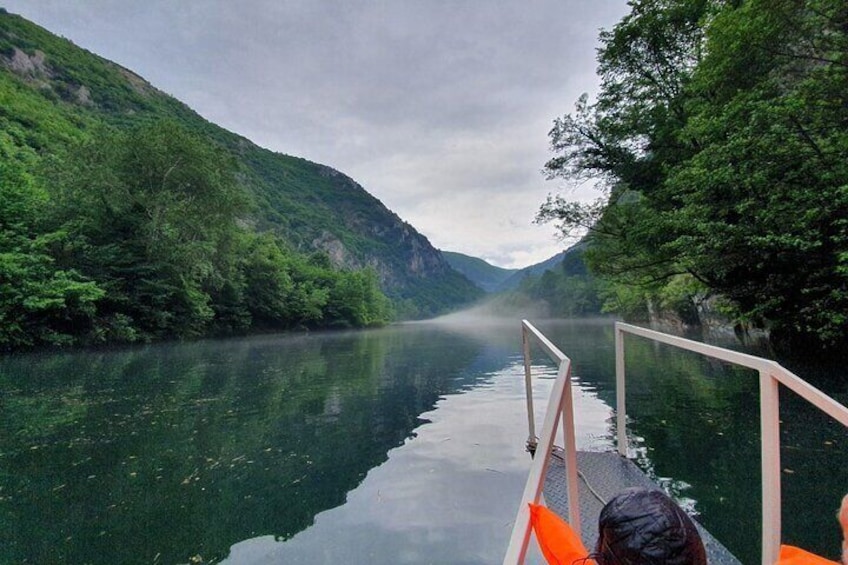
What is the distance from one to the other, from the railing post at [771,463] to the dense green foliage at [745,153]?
752 centimetres

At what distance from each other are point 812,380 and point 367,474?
10.5 m

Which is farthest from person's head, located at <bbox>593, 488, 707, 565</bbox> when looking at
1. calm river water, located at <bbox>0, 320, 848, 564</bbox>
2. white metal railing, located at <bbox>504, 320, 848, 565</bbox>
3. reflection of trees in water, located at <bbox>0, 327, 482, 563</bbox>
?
reflection of trees in water, located at <bbox>0, 327, 482, 563</bbox>

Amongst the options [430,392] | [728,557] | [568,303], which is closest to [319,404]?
[430,392]

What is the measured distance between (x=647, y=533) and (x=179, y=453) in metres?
7.20

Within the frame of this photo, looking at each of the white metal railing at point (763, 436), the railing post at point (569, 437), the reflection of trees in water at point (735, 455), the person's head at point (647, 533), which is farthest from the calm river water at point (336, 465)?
the person's head at point (647, 533)

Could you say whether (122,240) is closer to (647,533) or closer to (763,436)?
(763,436)

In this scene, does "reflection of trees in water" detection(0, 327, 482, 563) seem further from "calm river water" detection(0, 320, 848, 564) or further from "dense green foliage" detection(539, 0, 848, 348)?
"dense green foliage" detection(539, 0, 848, 348)

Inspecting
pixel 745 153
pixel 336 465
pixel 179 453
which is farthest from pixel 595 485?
A: pixel 745 153

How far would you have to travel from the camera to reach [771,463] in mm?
2371

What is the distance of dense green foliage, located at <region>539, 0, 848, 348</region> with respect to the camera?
8.85 metres

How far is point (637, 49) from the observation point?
666 inches

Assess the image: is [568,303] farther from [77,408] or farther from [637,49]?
[77,408]

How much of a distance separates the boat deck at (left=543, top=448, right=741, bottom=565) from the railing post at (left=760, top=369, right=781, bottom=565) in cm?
95

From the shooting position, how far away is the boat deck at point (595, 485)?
11.1 feet
